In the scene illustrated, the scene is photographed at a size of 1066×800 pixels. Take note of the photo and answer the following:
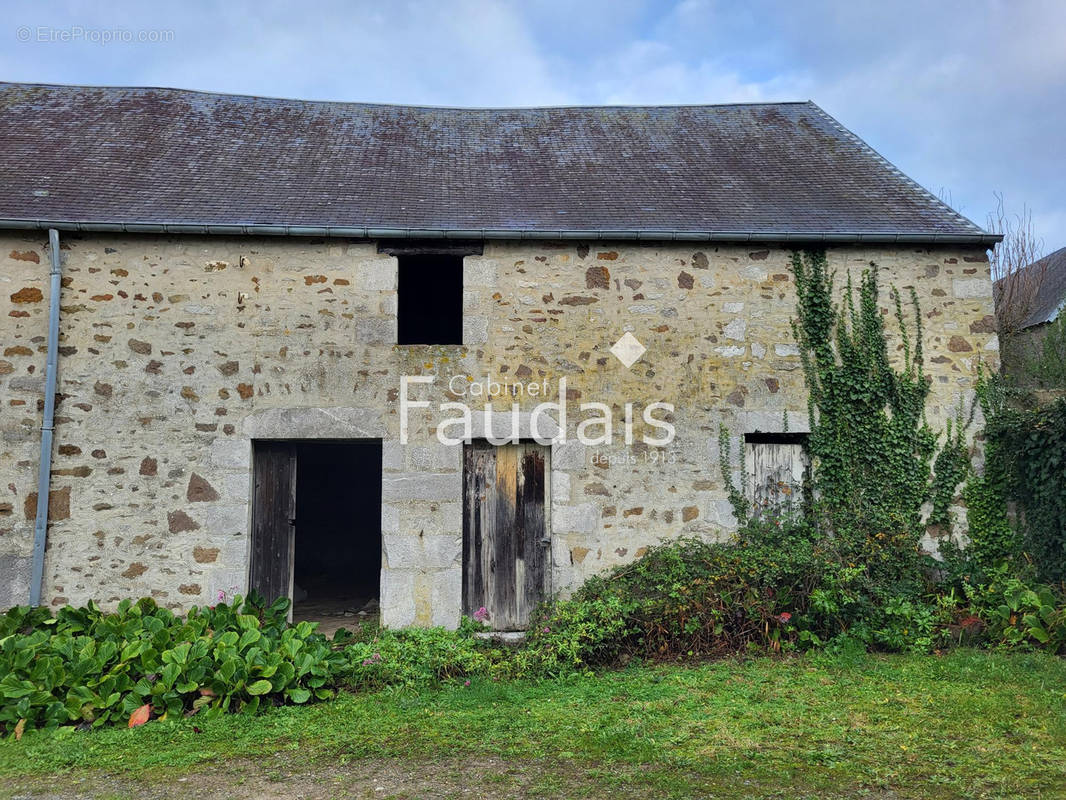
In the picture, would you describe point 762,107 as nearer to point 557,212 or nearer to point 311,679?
point 557,212

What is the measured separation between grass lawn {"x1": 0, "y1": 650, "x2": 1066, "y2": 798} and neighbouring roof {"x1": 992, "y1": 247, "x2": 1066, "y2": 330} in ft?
40.8

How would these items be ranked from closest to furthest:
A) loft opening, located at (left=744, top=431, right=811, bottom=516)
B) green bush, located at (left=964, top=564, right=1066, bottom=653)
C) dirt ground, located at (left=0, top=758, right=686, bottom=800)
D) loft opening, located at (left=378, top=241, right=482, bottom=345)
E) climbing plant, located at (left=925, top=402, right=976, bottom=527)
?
dirt ground, located at (left=0, top=758, right=686, bottom=800) < green bush, located at (left=964, top=564, right=1066, bottom=653) < climbing plant, located at (left=925, top=402, right=976, bottom=527) < loft opening, located at (left=744, top=431, right=811, bottom=516) < loft opening, located at (left=378, top=241, right=482, bottom=345)

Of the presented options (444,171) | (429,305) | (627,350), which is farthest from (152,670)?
(429,305)

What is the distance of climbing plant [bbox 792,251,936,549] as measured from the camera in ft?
21.7

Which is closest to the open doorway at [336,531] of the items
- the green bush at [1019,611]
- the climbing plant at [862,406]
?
the climbing plant at [862,406]

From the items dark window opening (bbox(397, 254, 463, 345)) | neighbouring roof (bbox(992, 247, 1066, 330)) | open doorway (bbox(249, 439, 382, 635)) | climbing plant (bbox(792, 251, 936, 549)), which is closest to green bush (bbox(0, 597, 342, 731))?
open doorway (bbox(249, 439, 382, 635))

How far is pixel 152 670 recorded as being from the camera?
4.91m

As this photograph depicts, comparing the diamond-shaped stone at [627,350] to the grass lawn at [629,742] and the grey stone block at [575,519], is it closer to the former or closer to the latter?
the grey stone block at [575,519]

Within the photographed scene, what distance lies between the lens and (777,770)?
3.86 metres

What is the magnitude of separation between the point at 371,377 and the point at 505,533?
6.12 ft

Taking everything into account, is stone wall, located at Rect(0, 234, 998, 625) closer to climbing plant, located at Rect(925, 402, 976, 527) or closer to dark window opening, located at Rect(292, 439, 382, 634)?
climbing plant, located at Rect(925, 402, 976, 527)

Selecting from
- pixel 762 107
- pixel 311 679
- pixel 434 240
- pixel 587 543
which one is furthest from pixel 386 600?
pixel 762 107

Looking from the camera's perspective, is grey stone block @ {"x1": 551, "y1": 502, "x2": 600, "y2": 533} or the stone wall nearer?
the stone wall

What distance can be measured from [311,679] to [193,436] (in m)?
2.48
